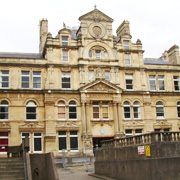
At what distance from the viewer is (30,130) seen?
104 ft

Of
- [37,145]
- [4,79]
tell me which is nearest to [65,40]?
[4,79]

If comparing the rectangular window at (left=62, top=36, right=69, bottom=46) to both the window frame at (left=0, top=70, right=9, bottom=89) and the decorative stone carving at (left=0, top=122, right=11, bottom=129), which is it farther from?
the decorative stone carving at (left=0, top=122, right=11, bottom=129)

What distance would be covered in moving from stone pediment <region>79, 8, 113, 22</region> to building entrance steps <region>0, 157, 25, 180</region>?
76.5 feet

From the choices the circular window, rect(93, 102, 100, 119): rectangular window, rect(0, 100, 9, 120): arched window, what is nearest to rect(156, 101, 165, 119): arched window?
rect(93, 102, 100, 119): rectangular window

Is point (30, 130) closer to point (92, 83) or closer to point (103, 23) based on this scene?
point (92, 83)

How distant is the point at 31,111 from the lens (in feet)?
107

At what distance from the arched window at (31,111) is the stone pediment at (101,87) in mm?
5971

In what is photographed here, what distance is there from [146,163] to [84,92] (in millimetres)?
19615

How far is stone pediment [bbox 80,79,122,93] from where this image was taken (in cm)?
3350

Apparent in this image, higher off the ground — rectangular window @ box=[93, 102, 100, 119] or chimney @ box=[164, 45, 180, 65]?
chimney @ box=[164, 45, 180, 65]

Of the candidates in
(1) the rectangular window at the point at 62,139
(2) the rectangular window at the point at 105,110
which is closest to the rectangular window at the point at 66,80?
(2) the rectangular window at the point at 105,110

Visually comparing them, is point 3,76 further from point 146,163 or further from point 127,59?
point 146,163

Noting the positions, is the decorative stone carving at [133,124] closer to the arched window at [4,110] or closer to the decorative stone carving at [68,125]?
the decorative stone carving at [68,125]

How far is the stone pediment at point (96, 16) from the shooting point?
36188mm
